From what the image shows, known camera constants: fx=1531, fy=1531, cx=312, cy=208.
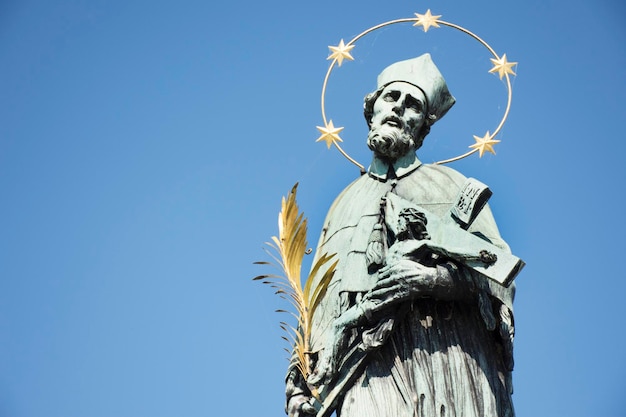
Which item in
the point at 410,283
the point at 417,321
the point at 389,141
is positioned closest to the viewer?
the point at 410,283

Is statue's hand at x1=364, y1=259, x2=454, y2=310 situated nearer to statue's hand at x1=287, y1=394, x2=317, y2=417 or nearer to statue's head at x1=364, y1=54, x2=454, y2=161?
statue's hand at x1=287, y1=394, x2=317, y2=417

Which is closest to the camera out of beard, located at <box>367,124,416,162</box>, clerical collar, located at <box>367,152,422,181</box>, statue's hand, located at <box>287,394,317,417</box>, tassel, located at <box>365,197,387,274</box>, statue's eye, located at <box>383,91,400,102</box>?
statue's hand, located at <box>287,394,317,417</box>

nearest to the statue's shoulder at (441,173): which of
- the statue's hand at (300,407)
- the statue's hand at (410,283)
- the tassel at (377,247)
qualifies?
the tassel at (377,247)

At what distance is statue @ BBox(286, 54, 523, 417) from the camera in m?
11.1

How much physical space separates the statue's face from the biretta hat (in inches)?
2.7

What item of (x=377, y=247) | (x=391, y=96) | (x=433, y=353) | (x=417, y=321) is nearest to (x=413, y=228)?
(x=377, y=247)

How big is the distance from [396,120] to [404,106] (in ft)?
0.62

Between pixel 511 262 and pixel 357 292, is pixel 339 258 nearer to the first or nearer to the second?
pixel 357 292

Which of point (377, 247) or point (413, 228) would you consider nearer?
point (413, 228)

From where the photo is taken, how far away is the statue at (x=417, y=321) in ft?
36.6

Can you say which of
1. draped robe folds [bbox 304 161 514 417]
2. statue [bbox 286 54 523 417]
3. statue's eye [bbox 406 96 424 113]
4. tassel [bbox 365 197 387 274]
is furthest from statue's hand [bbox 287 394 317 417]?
statue's eye [bbox 406 96 424 113]

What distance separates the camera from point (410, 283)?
11172 millimetres

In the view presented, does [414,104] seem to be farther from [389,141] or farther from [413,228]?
[413,228]

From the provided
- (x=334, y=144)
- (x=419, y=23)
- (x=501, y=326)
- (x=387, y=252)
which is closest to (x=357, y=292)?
(x=387, y=252)
